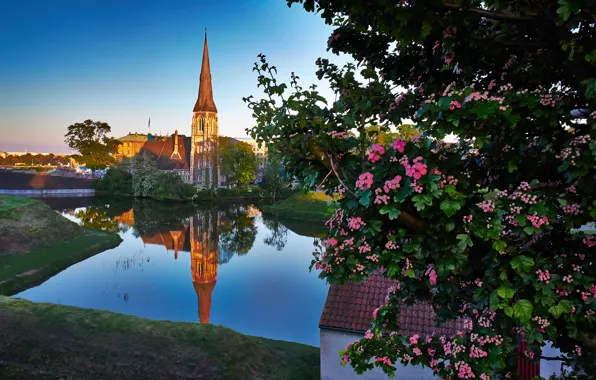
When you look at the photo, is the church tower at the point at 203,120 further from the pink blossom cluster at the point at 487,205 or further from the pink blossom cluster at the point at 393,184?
the pink blossom cluster at the point at 487,205

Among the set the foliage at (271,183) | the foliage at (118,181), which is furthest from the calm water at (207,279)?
the foliage at (118,181)

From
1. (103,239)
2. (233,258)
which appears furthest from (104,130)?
(233,258)

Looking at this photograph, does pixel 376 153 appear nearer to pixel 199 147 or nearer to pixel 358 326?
pixel 358 326

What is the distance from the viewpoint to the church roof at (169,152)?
105 metres

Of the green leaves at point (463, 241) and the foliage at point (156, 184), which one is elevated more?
the foliage at point (156, 184)

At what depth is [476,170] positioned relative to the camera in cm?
470

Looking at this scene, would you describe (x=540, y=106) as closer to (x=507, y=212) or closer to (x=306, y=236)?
(x=507, y=212)

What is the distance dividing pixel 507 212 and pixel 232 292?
24.9 metres

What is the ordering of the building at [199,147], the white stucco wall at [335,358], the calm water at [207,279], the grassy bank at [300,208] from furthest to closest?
the building at [199,147]
the grassy bank at [300,208]
the calm water at [207,279]
the white stucco wall at [335,358]

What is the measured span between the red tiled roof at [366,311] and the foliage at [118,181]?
76.9 metres

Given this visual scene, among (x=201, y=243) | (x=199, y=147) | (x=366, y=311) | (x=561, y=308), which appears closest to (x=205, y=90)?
(x=199, y=147)

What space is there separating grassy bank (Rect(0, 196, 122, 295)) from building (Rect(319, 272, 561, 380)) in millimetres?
21376

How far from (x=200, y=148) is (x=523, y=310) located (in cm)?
9854

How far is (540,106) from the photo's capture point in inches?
142
